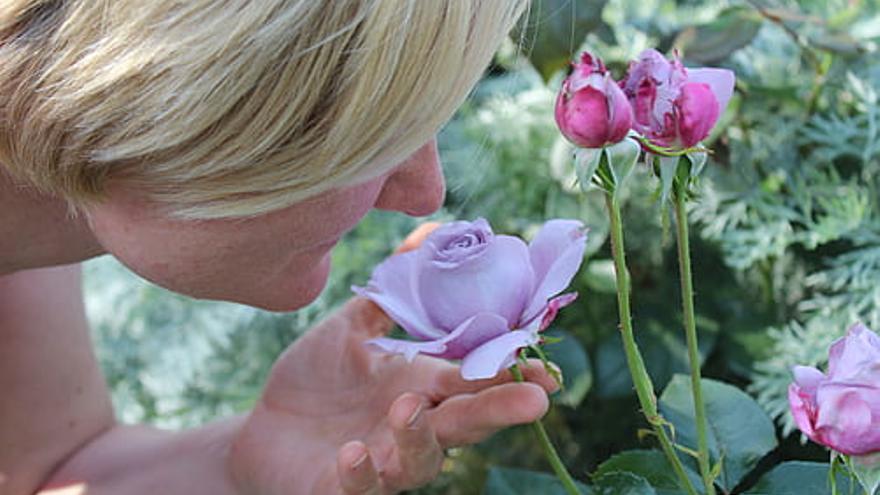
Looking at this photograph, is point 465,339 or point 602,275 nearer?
point 465,339

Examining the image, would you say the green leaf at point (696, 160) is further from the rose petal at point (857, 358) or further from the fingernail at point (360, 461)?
the fingernail at point (360, 461)

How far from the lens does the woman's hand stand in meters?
0.84

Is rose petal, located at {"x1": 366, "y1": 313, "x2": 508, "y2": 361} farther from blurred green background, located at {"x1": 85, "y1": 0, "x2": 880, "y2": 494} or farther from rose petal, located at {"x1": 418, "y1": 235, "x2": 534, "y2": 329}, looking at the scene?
blurred green background, located at {"x1": 85, "y1": 0, "x2": 880, "y2": 494}

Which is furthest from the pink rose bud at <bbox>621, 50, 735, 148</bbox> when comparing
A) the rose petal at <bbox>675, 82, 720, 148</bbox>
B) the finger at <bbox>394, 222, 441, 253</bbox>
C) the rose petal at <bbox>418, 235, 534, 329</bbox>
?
the finger at <bbox>394, 222, 441, 253</bbox>

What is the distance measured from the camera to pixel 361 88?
697mm

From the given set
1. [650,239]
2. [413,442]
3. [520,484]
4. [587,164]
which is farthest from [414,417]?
[650,239]

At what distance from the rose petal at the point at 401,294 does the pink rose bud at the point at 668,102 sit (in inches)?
6.9

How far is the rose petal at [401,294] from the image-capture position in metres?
0.78

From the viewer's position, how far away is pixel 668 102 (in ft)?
2.26

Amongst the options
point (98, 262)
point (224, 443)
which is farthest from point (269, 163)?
point (98, 262)

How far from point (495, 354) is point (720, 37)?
2.01 ft

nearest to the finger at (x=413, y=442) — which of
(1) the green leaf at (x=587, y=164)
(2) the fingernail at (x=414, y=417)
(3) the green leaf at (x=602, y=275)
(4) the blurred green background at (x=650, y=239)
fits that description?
(2) the fingernail at (x=414, y=417)

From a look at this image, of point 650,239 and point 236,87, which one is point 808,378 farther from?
point 650,239

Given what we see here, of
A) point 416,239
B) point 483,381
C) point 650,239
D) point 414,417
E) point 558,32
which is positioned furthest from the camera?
point 650,239
